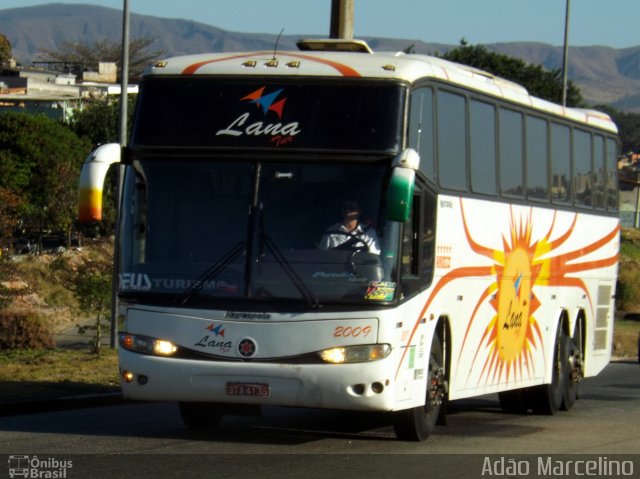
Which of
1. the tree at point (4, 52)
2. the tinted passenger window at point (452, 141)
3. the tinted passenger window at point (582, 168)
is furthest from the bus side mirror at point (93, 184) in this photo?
the tree at point (4, 52)

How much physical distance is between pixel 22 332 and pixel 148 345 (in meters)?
15.8

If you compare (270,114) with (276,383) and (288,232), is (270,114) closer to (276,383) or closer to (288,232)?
(288,232)

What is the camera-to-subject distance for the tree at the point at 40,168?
176 feet

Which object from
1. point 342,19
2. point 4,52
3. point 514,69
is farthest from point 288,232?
point 4,52

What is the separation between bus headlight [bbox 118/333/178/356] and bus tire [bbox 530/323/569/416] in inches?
256

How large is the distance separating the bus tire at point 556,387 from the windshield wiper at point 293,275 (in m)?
6.19

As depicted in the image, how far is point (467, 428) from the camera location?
13812mm

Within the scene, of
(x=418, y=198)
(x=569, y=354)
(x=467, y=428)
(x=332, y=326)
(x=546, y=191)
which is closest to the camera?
(x=332, y=326)

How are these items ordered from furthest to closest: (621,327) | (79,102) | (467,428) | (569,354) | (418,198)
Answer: (79,102)
(621,327)
(569,354)
(467,428)
(418,198)

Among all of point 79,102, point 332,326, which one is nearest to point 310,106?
point 332,326

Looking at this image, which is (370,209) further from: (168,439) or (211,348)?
(168,439)

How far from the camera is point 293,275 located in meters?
10.8

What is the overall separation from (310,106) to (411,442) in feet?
10.3

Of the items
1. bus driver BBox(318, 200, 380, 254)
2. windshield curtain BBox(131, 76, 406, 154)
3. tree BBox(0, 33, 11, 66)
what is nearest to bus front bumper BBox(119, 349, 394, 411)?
bus driver BBox(318, 200, 380, 254)
